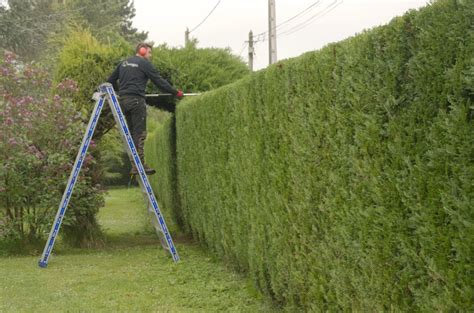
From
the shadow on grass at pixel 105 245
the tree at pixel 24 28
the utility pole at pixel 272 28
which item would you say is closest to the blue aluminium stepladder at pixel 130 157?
the shadow on grass at pixel 105 245

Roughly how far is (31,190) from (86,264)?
6.02 feet

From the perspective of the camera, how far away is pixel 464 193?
2.78 meters

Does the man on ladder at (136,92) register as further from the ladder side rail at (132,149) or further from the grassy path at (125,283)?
the grassy path at (125,283)

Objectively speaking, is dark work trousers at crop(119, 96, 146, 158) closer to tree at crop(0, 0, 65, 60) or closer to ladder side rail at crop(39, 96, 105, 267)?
ladder side rail at crop(39, 96, 105, 267)

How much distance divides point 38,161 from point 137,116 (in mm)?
2035

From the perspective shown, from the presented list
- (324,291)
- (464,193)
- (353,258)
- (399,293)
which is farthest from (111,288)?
(464,193)

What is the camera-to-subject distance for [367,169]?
382 centimetres

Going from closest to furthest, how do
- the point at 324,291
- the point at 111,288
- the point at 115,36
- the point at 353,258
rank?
the point at 353,258, the point at 324,291, the point at 111,288, the point at 115,36

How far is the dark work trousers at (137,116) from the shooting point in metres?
9.91

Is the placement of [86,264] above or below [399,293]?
below

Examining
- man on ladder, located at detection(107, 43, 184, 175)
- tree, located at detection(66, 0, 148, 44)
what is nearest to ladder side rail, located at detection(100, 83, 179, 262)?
man on ladder, located at detection(107, 43, 184, 175)

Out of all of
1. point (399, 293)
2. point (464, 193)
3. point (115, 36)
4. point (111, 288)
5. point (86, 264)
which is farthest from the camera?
point (115, 36)

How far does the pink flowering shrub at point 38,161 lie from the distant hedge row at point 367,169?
184 inches

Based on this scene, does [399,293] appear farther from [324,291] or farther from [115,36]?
[115,36]
